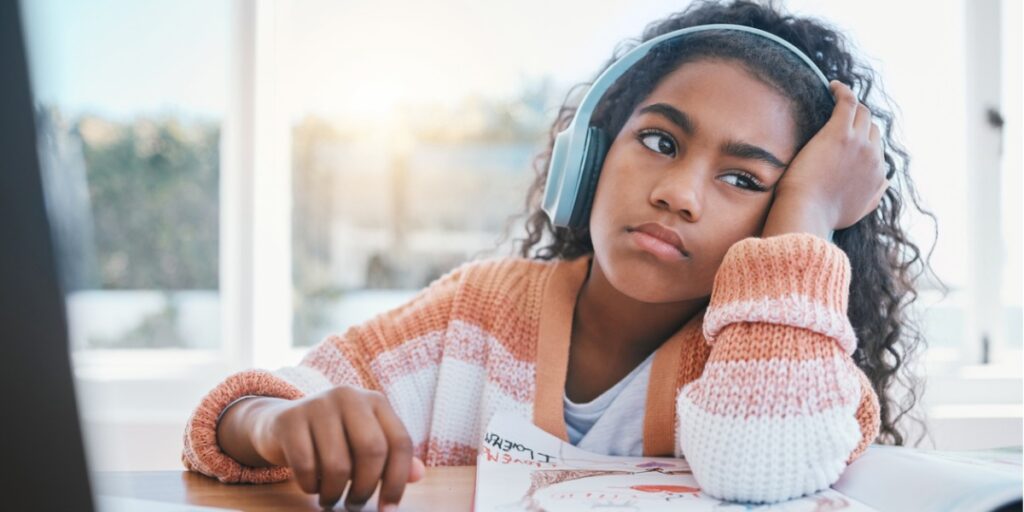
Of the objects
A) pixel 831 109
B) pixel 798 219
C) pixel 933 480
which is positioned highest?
pixel 831 109

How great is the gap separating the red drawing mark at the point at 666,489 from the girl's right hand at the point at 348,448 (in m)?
0.16

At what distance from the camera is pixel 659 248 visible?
0.80m

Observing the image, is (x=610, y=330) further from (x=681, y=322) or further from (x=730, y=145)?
(x=730, y=145)

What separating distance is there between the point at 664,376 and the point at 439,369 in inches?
9.9

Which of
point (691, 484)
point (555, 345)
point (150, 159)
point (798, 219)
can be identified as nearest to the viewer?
point (691, 484)

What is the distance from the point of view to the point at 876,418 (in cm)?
65

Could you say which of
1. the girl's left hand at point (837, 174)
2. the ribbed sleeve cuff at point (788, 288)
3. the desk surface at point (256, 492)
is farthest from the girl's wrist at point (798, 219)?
the desk surface at point (256, 492)

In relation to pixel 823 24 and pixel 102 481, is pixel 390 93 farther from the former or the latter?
pixel 102 481

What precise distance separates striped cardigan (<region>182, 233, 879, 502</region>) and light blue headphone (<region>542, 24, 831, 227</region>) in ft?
0.37

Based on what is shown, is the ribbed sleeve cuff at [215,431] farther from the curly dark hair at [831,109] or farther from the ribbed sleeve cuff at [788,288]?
the curly dark hair at [831,109]

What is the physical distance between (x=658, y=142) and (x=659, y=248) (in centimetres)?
12

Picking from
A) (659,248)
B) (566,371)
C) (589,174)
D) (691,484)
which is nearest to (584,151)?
(589,174)

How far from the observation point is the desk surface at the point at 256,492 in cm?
52

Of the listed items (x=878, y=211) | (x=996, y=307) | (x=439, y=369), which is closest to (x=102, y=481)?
(x=439, y=369)
